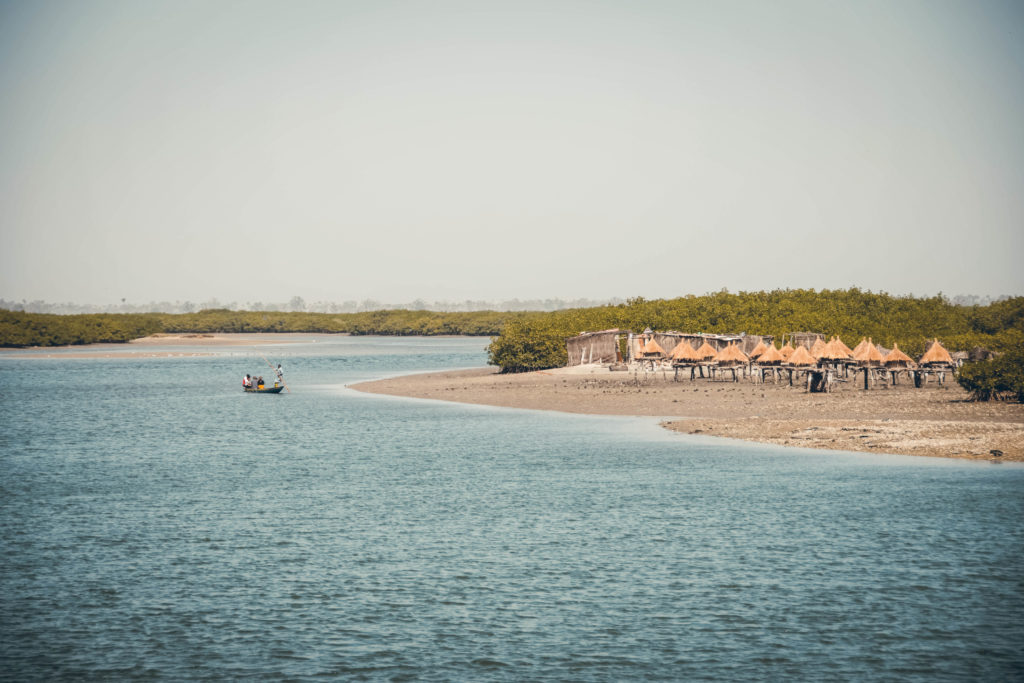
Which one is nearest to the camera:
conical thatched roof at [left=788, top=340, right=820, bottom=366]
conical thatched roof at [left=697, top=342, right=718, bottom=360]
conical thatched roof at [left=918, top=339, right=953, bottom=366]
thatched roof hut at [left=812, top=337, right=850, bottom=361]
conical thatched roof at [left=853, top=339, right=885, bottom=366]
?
conical thatched roof at [left=918, top=339, right=953, bottom=366]

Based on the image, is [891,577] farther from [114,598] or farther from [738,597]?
[114,598]

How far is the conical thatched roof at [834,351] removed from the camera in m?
58.9

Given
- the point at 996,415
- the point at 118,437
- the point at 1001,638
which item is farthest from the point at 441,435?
the point at 1001,638

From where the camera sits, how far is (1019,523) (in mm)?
22328

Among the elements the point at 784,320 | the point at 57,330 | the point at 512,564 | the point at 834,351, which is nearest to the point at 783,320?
the point at 784,320

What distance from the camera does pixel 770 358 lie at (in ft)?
204

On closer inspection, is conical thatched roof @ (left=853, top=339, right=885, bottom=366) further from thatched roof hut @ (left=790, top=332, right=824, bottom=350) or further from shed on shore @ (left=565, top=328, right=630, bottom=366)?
shed on shore @ (left=565, top=328, right=630, bottom=366)

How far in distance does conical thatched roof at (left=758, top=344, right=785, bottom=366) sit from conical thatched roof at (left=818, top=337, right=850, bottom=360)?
3059 mm

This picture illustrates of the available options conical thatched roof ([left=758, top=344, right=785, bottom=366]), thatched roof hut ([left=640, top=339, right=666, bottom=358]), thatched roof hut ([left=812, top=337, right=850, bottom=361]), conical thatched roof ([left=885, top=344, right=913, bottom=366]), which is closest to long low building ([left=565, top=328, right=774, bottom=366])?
thatched roof hut ([left=640, top=339, right=666, bottom=358])

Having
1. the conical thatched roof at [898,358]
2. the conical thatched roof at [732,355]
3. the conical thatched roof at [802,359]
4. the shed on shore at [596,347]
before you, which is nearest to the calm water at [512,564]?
the conical thatched roof at [802,359]

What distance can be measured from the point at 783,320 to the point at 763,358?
28940 millimetres

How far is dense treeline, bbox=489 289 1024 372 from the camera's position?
3189 inches

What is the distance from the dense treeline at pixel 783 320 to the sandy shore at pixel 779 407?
19.3 feet

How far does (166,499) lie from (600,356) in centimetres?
5402
